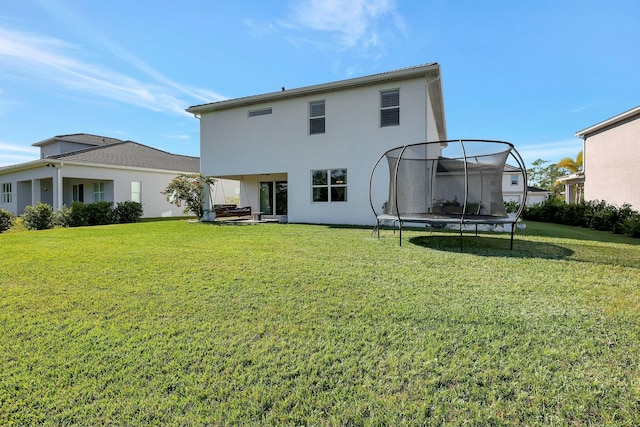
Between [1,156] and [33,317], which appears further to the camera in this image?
[1,156]

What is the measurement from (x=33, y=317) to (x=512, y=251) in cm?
706

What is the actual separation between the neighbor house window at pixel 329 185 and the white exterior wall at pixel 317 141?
20 cm

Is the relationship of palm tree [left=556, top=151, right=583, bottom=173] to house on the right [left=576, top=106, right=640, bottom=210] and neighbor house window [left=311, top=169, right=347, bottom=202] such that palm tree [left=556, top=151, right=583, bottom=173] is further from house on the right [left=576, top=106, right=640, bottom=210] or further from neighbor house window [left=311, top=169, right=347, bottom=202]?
neighbor house window [left=311, top=169, right=347, bottom=202]

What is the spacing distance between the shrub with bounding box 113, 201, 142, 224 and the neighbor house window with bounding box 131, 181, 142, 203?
3.41 metres

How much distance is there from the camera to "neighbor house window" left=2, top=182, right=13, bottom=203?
20.7 meters

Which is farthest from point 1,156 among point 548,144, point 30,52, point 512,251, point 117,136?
point 548,144

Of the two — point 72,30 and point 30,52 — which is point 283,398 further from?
A: point 30,52

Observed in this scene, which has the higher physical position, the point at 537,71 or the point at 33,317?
the point at 537,71

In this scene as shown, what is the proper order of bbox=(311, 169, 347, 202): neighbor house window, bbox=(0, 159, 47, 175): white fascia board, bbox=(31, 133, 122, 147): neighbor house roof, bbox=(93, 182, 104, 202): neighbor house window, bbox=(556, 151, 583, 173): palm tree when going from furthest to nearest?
1. bbox=(556, 151, 583, 173): palm tree
2. bbox=(31, 133, 122, 147): neighbor house roof
3. bbox=(93, 182, 104, 202): neighbor house window
4. bbox=(0, 159, 47, 175): white fascia board
5. bbox=(311, 169, 347, 202): neighbor house window

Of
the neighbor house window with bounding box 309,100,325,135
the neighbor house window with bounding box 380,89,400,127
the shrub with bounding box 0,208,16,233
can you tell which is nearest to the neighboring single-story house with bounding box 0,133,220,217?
the shrub with bounding box 0,208,16,233

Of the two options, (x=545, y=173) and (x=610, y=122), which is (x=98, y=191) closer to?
(x=610, y=122)

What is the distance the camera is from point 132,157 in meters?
20.0

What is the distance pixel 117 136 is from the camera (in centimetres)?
2630

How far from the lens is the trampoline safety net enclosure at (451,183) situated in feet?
23.3
